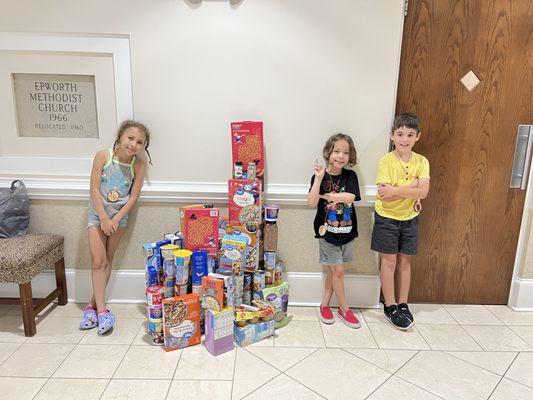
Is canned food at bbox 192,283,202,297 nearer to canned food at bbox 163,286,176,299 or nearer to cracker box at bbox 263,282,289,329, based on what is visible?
canned food at bbox 163,286,176,299

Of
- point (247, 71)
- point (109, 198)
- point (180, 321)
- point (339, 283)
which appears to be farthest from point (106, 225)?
point (339, 283)

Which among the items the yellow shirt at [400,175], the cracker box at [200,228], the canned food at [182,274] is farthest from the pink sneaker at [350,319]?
the canned food at [182,274]

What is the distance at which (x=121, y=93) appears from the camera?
2277 millimetres

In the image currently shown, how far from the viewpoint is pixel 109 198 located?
87.2 inches

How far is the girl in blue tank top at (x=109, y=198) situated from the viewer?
7.13ft

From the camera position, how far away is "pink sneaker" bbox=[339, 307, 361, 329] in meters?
2.28

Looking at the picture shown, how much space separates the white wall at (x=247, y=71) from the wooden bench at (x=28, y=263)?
0.57 metres

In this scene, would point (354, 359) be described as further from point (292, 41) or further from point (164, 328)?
point (292, 41)

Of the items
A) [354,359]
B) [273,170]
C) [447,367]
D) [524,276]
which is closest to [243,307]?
[354,359]

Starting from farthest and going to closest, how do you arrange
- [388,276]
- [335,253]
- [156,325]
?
[388,276]
[335,253]
[156,325]

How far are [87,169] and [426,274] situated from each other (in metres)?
2.32

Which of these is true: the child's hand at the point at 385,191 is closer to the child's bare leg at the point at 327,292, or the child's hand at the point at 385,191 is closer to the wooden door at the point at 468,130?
the wooden door at the point at 468,130

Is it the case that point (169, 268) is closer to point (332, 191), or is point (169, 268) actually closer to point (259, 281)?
point (259, 281)

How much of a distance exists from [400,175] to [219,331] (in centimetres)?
133
